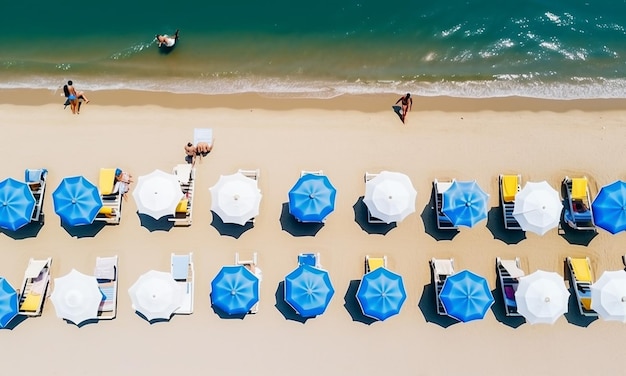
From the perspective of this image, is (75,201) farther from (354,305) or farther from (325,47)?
(325,47)

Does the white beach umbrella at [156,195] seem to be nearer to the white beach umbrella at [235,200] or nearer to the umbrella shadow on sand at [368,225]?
the white beach umbrella at [235,200]

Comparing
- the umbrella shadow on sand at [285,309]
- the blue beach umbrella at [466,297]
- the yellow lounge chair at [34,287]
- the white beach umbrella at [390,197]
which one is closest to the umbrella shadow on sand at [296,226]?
the umbrella shadow on sand at [285,309]

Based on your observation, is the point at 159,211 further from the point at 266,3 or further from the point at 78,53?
the point at 266,3

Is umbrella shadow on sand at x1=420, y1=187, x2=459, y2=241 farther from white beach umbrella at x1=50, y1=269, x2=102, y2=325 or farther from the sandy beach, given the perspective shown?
white beach umbrella at x1=50, y1=269, x2=102, y2=325

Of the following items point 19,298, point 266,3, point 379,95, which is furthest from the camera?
point 266,3

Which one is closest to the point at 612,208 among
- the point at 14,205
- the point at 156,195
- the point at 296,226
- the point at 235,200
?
the point at 296,226

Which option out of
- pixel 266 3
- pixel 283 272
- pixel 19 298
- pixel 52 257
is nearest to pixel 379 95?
pixel 266 3

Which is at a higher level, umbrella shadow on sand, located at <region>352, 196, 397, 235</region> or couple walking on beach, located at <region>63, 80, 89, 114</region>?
couple walking on beach, located at <region>63, 80, 89, 114</region>

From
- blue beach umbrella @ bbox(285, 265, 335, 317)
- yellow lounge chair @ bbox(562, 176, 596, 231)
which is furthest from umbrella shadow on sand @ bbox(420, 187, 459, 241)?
blue beach umbrella @ bbox(285, 265, 335, 317)
